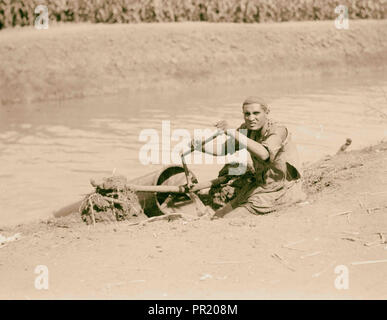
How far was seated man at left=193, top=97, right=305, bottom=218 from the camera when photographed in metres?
5.16

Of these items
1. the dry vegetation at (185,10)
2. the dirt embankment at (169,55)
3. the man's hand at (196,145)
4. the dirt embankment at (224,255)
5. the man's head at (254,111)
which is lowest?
the dirt embankment at (224,255)

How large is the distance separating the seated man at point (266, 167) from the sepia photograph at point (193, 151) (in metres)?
0.01

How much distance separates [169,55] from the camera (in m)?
14.9

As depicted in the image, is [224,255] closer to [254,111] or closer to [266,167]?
[266,167]

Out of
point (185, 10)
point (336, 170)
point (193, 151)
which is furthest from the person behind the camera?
point (185, 10)

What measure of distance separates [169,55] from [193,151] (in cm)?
900

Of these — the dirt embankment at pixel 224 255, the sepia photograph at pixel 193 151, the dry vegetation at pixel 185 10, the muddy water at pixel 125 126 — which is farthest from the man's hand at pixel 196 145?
the dry vegetation at pixel 185 10

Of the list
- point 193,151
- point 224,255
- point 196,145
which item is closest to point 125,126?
point 193,151

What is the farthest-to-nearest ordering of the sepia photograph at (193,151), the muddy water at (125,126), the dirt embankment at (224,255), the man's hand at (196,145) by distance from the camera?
the muddy water at (125,126), the man's hand at (196,145), the sepia photograph at (193,151), the dirt embankment at (224,255)

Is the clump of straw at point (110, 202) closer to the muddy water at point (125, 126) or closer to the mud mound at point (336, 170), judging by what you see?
the muddy water at point (125, 126)

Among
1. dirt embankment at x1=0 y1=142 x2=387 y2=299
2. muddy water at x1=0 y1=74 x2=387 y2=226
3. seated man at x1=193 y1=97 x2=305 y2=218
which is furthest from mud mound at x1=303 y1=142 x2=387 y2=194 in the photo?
muddy water at x1=0 y1=74 x2=387 y2=226

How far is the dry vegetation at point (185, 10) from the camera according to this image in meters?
14.6

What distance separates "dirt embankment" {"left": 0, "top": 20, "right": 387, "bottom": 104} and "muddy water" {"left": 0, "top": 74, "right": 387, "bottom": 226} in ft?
1.58

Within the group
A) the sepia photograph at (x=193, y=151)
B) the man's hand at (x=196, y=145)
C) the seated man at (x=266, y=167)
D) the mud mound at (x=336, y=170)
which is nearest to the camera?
the sepia photograph at (x=193, y=151)
